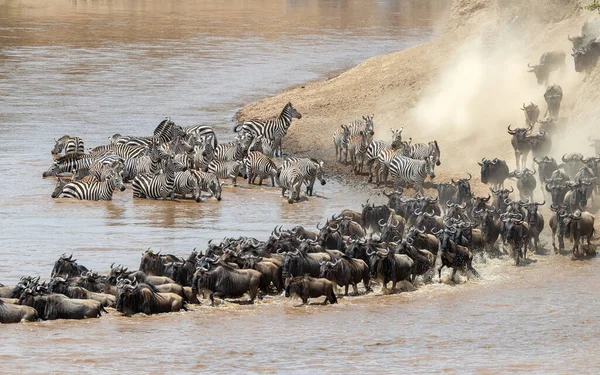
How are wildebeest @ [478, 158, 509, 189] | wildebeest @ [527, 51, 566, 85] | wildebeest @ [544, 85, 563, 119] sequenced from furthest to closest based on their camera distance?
1. wildebeest @ [527, 51, 566, 85]
2. wildebeest @ [544, 85, 563, 119]
3. wildebeest @ [478, 158, 509, 189]

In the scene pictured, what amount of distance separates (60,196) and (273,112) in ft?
47.6

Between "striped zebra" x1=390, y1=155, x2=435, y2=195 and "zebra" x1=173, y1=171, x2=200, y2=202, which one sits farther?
"zebra" x1=173, y1=171, x2=200, y2=202

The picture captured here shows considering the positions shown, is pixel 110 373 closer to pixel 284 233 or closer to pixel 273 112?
pixel 284 233

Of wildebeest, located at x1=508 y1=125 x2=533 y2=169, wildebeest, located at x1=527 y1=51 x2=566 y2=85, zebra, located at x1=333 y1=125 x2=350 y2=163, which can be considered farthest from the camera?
wildebeest, located at x1=527 y1=51 x2=566 y2=85

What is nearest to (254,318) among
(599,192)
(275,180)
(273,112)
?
(599,192)

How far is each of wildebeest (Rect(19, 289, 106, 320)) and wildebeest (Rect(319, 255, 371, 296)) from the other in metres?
4.06

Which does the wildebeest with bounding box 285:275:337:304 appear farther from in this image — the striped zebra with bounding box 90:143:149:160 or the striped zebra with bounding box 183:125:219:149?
the striped zebra with bounding box 183:125:219:149

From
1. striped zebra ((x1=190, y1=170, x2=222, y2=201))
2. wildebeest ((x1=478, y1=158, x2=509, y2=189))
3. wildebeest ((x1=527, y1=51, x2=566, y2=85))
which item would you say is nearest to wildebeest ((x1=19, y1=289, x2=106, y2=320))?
striped zebra ((x1=190, y1=170, x2=222, y2=201))

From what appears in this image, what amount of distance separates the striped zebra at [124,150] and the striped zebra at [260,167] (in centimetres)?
376

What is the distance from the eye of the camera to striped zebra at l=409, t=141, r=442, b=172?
111 feet

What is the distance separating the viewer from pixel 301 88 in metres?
50.3

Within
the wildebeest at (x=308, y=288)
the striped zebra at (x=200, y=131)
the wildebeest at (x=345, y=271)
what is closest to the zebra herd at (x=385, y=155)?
the striped zebra at (x=200, y=131)

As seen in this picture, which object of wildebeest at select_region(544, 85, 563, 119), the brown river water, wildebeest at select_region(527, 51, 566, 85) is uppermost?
wildebeest at select_region(527, 51, 566, 85)

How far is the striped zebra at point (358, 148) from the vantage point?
35.5 meters
